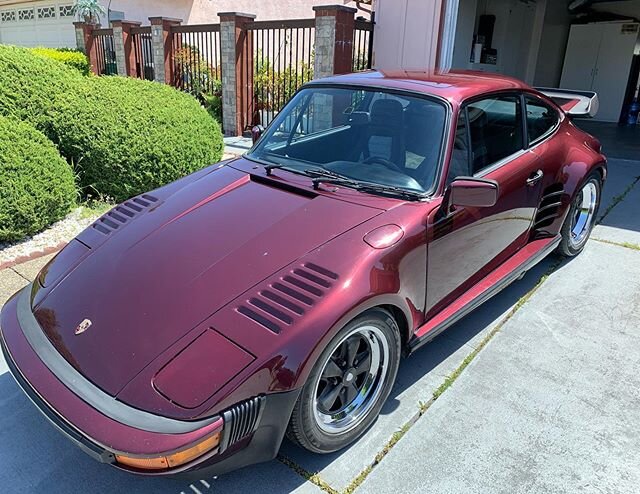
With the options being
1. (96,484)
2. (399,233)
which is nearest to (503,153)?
(399,233)

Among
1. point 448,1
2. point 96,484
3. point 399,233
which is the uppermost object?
point 448,1

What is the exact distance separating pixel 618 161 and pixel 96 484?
853 centimetres

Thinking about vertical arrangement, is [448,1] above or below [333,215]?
above

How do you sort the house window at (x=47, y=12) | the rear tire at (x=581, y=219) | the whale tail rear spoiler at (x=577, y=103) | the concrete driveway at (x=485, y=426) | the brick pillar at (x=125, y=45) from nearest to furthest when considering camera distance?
the concrete driveway at (x=485, y=426) → the rear tire at (x=581, y=219) → the whale tail rear spoiler at (x=577, y=103) → the brick pillar at (x=125, y=45) → the house window at (x=47, y=12)

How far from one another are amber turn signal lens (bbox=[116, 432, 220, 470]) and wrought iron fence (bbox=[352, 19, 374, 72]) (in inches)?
334

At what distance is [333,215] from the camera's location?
2.44 m

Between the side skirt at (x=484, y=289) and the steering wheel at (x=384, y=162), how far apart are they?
2.75 feet

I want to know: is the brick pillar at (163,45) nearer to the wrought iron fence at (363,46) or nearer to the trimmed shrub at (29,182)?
the wrought iron fence at (363,46)

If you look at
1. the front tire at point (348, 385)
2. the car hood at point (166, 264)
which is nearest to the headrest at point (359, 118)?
the car hood at point (166, 264)

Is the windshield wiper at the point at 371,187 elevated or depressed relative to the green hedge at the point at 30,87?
depressed

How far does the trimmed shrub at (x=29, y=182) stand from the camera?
13.4 ft

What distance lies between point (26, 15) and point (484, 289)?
26911mm

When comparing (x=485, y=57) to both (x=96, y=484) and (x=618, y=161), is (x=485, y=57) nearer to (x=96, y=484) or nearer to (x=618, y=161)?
(x=618, y=161)

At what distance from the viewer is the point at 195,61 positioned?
456 inches
